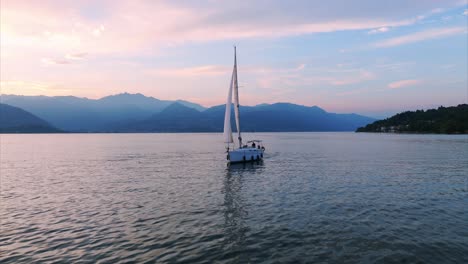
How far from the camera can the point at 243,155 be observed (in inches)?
2891

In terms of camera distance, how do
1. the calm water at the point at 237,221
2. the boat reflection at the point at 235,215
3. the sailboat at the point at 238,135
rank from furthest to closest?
the sailboat at the point at 238,135, the boat reflection at the point at 235,215, the calm water at the point at 237,221

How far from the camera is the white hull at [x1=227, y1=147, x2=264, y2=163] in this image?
7150 centimetres

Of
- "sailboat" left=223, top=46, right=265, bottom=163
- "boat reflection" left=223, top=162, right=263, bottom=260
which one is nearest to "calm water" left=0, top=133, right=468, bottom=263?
"boat reflection" left=223, top=162, right=263, bottom=260

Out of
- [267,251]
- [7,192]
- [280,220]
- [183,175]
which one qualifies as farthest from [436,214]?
[7,192]

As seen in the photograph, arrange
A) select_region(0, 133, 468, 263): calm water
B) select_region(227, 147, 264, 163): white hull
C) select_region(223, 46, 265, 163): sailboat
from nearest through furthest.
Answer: select_region(0, 133, 468, 263): calm water, select_region(223, 46, 265, 163): sailboat, select_region(227, 147, 264, 163): white hull

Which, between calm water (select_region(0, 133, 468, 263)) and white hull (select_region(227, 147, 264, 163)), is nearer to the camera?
calm water (select_region(0, 133, 468, 263))

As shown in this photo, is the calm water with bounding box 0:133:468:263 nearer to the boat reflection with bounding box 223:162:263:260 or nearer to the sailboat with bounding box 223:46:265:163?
the boat reflection with bounding box 223:162:263:260

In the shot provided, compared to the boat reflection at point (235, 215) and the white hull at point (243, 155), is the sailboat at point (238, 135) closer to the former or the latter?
the white hull at point (243, 155)

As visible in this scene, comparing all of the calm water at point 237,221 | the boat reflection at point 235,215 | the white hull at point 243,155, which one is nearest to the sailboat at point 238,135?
the white hull at point 243,155

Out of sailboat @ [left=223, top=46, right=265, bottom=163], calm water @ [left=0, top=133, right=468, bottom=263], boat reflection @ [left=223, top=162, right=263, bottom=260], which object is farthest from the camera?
sailboat @ [left=223, top=46, right=265, bottom=163]

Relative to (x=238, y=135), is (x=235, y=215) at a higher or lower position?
lower

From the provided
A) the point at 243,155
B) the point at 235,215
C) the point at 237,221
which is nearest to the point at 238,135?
the point at 243,155

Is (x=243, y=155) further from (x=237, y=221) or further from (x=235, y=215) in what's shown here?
(x=237, y=221)

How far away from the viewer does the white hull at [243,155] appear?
7150cm
